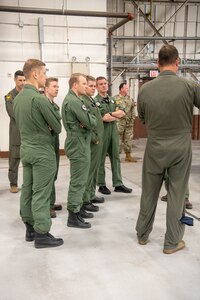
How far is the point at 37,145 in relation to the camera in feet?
8.13

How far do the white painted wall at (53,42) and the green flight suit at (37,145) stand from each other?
4219 millimetres

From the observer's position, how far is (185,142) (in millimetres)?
2344

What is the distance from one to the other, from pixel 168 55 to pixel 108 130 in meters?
1.76

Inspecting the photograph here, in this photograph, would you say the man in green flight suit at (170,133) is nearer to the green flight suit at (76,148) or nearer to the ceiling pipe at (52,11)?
the green flight suit at (76,148)

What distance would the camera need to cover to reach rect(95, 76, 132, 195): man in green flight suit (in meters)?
3.85

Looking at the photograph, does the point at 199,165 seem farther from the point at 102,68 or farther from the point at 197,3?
the point at 197,3

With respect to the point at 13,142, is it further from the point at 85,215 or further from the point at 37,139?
the point at 37,139

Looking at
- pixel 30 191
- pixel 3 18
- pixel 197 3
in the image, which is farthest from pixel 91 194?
pixel 197 3

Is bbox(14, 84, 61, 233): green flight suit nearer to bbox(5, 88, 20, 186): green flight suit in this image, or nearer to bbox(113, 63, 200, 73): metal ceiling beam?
bbox(5, 88, 20, 186): green flight suit

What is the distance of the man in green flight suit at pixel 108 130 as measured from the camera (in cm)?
385

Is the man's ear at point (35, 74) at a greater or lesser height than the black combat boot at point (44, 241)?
greater

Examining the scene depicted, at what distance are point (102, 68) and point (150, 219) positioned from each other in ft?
15.9

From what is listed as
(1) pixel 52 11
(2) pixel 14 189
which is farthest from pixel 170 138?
(1) pixel 52 11

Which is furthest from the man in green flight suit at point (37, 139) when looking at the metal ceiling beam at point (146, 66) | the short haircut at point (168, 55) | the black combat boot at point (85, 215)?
the metal ceiling beam at point (146, 66)
